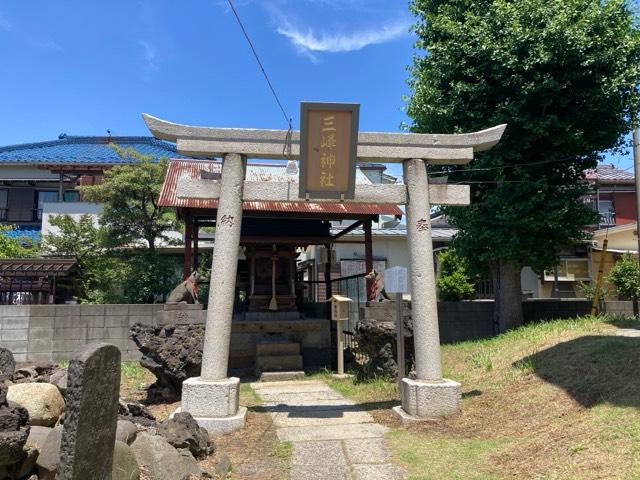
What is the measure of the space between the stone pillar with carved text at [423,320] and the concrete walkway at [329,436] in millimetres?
706

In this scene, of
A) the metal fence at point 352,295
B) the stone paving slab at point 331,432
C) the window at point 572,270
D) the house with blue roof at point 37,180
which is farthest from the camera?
the house with blue roof at point 37,180

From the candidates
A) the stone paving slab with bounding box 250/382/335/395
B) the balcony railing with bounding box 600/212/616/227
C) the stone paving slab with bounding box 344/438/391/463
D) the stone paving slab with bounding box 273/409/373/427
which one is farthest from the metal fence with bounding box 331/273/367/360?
the balcony railing with bounding box 600/212/616/227

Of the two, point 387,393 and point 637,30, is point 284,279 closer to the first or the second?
point 387,393

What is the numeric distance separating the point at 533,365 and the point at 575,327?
2.42 m

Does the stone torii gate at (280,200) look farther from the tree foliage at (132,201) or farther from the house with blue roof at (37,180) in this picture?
the house with blue roof at (37,180)

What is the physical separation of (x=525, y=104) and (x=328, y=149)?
6.30 metres

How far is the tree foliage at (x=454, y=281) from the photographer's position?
58.4 ft

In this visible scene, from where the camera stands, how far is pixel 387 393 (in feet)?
27.9

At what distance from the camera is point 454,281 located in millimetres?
17844

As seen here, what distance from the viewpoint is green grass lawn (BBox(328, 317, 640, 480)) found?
4.60 m

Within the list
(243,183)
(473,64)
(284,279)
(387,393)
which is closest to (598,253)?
(473,64)

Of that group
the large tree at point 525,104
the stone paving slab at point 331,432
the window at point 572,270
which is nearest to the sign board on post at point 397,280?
the stone paving slab at point 331,432

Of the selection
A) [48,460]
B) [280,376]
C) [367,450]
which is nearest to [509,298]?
[280,376]

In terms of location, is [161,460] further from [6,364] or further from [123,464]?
[6,364]
